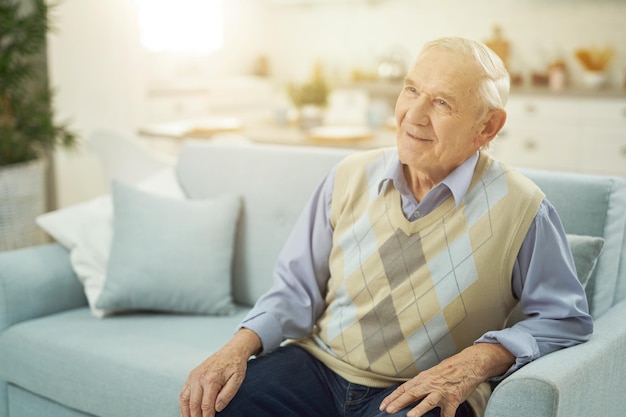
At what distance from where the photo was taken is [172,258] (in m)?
2.30

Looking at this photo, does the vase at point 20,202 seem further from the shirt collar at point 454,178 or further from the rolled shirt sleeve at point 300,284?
the shirt collar at point 454,178

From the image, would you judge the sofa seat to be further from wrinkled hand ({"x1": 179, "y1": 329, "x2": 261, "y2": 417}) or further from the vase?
the vase

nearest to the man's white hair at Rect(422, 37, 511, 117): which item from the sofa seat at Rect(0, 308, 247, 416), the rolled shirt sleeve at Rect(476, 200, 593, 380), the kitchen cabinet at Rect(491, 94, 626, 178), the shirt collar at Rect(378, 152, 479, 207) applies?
the shirt collar at Rect(378, 152, 479, 207)

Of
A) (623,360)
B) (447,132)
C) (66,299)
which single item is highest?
(447,132)

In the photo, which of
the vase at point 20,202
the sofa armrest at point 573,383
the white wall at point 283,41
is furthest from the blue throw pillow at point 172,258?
the white wall at point 283,41

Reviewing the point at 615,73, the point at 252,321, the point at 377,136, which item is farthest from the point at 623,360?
the point at 615,73

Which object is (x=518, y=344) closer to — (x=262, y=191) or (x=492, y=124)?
(x=492, y=124)

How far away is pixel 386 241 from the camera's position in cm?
165

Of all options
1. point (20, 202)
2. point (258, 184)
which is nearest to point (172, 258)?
point (258, 184)

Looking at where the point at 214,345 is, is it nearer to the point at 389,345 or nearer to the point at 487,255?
the point at 389,345

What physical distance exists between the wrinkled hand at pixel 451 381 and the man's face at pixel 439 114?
0.38m

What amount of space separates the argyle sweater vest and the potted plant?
2.51 m

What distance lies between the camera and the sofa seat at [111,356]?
1.91 meters

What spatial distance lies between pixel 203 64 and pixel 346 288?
183 inches
